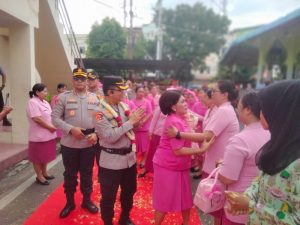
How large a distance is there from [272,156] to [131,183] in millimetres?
2338

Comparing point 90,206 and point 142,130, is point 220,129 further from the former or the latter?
point 142,130

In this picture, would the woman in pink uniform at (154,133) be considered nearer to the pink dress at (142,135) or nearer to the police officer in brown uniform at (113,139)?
the pink dress at (142,135)

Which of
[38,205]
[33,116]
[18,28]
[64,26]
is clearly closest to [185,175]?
[38,205]

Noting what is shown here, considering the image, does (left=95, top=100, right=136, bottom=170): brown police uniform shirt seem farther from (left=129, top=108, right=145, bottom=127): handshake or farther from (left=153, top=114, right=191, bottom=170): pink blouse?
(left=153, top=114, right=191, bottom=170): pink blouse

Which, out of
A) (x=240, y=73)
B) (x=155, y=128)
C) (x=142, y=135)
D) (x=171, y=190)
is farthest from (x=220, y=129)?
(x=240, y=73)

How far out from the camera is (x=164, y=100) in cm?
344

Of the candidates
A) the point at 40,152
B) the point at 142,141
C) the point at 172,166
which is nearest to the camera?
the point at 172,166

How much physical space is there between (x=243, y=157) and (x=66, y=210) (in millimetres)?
2784

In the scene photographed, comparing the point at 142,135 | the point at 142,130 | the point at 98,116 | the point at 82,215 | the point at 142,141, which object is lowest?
the point at 82,215

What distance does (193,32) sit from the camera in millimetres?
42406

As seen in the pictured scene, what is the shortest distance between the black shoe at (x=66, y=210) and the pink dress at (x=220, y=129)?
1927 mm

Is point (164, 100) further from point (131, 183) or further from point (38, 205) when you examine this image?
point (38, 205)

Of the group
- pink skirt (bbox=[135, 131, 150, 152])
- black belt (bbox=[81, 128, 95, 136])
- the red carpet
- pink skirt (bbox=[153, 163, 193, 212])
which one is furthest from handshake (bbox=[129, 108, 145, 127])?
pink skirt (bbox=[135, 131, 150, 152])

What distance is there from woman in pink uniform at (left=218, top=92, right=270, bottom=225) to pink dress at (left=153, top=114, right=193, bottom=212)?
0.87 m
